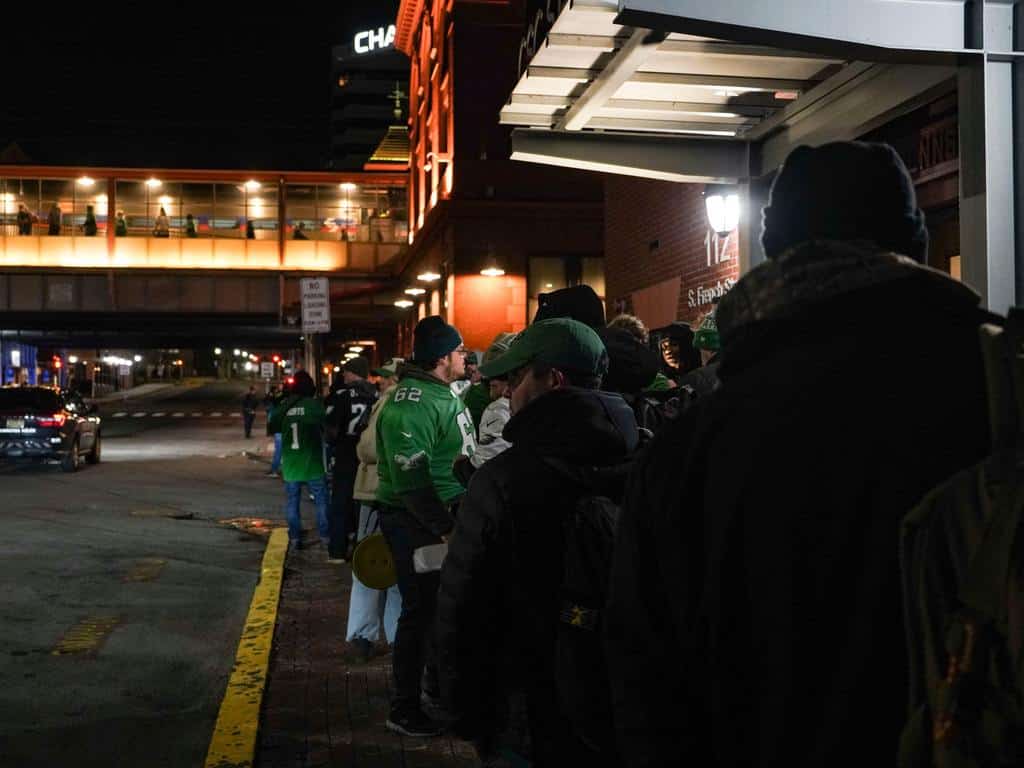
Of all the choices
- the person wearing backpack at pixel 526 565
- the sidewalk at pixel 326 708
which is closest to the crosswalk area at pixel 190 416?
the sidewalk at pixel 326 708

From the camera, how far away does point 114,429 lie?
4444 centimetres

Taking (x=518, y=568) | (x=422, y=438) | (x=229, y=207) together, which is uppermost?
(x=229, y=207)

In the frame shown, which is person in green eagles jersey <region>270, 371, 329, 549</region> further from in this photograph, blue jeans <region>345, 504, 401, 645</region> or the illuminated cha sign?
the illuminated cha sign

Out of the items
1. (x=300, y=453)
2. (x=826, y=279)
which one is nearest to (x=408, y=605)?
(x=826, y=279)

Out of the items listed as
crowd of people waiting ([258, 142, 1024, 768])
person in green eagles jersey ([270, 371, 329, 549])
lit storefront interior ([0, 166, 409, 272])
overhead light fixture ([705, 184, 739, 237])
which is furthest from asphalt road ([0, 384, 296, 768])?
lit storefront interior ([0, 166, 409, 272])

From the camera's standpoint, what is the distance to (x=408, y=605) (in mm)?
5516

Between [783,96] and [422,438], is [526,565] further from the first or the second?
[783,96]

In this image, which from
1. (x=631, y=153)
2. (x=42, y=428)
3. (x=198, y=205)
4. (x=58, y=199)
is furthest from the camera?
(x=198, y=205)

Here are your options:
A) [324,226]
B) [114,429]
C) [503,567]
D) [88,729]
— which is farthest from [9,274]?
[503,567]

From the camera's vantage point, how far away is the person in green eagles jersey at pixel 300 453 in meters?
11.7

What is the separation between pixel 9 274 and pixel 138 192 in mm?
8311

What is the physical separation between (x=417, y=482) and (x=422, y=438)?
214 mm

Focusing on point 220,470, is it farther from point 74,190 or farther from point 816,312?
point 74,190

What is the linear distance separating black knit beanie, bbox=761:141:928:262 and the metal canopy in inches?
173
